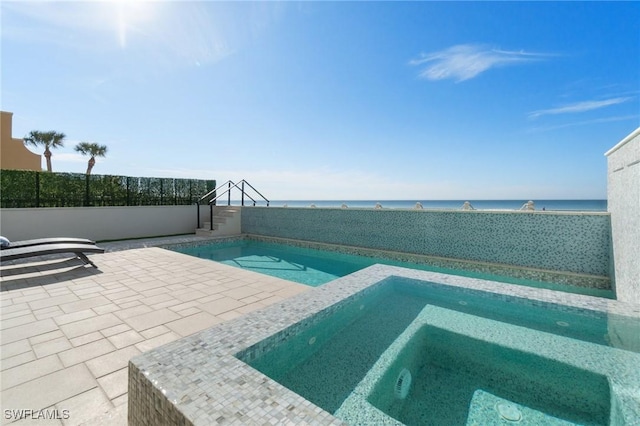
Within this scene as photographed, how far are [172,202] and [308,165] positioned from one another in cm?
989

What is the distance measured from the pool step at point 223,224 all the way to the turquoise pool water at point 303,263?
0.92m

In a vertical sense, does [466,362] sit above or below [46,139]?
below

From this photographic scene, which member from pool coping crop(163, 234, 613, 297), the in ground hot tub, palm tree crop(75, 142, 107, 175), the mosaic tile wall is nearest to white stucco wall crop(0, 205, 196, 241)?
pool coping crop(163, 234, 613, 297)

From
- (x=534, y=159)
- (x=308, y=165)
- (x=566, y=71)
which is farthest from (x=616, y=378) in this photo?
(x=534, y=159)

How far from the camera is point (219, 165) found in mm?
17875

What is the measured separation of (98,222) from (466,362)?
38.3ft

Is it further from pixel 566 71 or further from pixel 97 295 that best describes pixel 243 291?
pixel 566 71

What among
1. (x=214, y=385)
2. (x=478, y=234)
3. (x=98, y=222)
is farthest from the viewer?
(x=98, y=222)

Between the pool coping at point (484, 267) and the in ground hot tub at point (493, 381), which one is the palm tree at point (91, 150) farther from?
the in ground hot tub at point (493, 381)

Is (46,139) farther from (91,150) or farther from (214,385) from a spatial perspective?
(214,385)

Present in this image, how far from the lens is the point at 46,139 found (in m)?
20.8

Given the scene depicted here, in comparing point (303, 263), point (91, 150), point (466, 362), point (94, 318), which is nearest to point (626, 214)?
point (466, 362)

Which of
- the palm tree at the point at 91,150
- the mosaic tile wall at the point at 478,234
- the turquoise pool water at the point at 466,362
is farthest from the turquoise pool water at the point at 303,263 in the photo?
the palm tree at the point at 91,150

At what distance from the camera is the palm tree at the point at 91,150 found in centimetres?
2144
